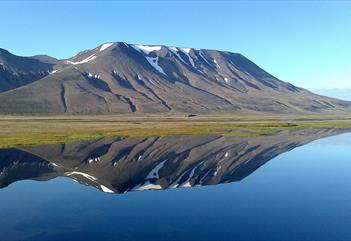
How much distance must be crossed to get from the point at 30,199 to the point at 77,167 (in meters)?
19.5

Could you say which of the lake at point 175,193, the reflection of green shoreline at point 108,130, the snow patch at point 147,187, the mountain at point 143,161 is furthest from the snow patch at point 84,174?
the reflection of green shoreline at point 108,130

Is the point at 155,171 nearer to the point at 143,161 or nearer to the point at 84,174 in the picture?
the point at 143,161

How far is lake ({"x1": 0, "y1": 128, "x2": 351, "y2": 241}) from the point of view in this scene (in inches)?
1118

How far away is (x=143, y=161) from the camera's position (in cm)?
6206

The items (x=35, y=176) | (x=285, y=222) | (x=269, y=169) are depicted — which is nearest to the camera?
(x=285, y=222)

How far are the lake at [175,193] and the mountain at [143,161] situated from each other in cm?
15

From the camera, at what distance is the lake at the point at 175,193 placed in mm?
28406

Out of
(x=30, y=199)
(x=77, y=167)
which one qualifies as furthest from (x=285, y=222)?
(x=77, y=167)

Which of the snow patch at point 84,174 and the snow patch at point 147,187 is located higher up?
the snow patch at point 147,187

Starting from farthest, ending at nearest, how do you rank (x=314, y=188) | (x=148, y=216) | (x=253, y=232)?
(x=314, y=188) < (x=148, y=216) < (x=253, y=232)

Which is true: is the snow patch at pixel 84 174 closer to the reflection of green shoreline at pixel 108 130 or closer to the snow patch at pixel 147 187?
the snow patch at pixel 147 187

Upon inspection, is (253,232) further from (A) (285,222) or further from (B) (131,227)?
(B) (131,227)

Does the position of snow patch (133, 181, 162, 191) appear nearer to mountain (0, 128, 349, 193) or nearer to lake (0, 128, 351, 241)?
lake (0, 128, 351, 241)

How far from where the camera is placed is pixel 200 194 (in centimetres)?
4044
